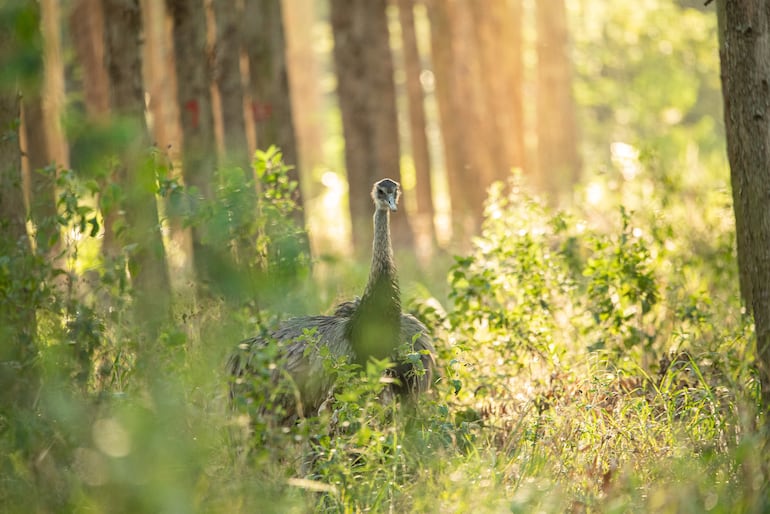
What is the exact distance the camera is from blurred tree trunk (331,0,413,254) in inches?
632

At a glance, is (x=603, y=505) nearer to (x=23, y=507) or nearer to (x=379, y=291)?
(x=379, y=291)

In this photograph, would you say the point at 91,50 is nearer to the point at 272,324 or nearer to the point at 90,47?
the point at 90,47

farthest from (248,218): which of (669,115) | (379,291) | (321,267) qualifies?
(669,115)

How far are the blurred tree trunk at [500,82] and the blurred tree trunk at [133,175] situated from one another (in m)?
11.2

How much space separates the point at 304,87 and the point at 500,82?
1615 centimetres

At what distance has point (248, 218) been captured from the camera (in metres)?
8.13

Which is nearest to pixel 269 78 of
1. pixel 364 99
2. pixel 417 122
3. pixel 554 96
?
pixel 364 99

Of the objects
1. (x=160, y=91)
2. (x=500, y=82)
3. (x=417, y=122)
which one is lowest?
(x=417, y=122)

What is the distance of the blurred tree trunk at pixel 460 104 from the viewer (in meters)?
19.9

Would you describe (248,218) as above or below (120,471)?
above

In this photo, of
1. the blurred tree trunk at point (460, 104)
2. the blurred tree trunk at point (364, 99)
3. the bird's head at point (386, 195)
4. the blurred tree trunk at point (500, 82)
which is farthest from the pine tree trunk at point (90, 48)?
the bird's head at point (386, 195)

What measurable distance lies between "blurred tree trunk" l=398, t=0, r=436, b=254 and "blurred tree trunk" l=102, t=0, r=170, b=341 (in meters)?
12.5

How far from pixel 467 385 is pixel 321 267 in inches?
337

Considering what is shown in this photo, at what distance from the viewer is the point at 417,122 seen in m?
22.7
